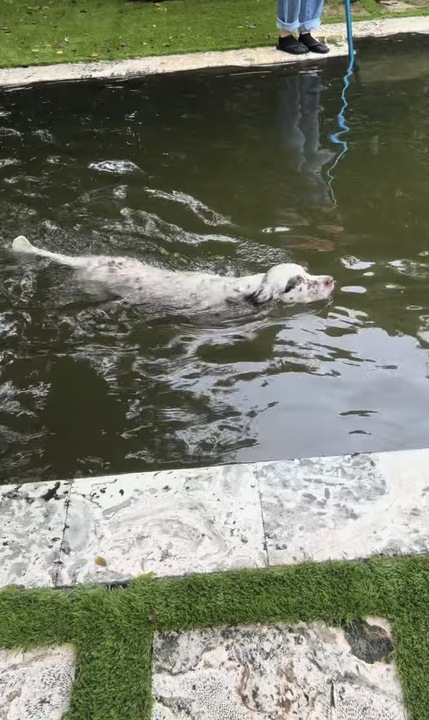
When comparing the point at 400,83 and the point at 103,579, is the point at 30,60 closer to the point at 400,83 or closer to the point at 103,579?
the point at 400,83

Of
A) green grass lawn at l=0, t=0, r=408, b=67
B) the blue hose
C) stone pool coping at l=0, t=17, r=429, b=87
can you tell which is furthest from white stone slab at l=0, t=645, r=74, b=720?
green grass lawn at l=0, t=0, r=408, b=67

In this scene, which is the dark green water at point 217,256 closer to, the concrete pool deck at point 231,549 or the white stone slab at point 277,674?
the concrete pool deck at point 231,549

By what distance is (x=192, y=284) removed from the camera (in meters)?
5.12

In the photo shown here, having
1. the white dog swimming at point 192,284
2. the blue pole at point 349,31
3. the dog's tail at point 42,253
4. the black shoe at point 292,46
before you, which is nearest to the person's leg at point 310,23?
the black shoe at point 292,46

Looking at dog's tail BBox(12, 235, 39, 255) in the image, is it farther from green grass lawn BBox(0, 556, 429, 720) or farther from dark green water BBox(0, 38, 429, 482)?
green grass lawn BBox(0, 556, 429, 720)

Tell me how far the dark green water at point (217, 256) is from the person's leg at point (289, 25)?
23.5 inches

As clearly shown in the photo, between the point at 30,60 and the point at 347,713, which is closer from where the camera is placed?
the point at 347,713

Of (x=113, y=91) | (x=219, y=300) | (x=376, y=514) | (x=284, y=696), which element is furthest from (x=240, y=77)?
(x=284, y=696)

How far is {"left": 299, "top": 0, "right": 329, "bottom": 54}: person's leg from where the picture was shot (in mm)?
8996

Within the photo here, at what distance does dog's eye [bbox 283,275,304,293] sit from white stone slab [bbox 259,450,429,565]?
1.79 meters

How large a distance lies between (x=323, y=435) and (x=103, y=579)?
1.69 m

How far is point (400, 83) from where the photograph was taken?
27.8ft

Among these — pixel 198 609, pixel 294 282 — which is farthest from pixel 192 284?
pixel 198 609

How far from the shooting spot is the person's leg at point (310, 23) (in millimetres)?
8996
